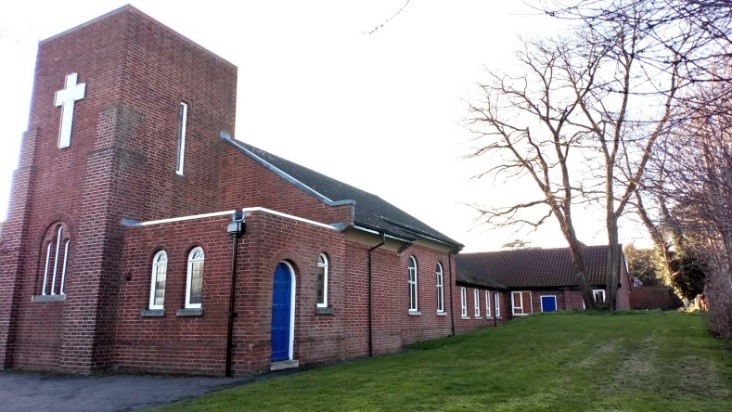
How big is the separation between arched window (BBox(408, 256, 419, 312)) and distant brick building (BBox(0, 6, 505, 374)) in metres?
2.35

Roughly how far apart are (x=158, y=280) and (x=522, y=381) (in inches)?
367

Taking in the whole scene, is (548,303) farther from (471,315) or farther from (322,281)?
(322,281)

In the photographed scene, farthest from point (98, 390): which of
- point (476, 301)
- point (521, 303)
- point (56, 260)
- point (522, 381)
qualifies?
point (521, 303)

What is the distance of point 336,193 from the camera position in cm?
2142

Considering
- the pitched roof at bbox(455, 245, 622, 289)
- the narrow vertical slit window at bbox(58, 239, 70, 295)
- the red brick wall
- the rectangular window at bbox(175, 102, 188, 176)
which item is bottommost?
the red brick wall

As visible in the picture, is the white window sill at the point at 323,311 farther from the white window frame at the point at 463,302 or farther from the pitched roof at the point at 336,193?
the white window frame at the point at 463,302

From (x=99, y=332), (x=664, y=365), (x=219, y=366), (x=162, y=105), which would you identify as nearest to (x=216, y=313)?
(x=219, y=366)

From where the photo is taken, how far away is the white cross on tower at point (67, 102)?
15.7 meters

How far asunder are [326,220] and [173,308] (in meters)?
5.15

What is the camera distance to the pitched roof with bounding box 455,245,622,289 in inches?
1522

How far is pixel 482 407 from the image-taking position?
7.46 meters

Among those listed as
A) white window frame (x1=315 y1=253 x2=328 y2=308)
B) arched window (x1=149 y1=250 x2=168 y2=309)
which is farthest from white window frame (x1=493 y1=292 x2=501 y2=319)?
arched window (x1=149 y1=250 x2=168 y2=309)

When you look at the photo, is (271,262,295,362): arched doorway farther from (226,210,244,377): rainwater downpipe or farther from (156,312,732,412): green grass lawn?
(156,312,732,412): green grass lawn

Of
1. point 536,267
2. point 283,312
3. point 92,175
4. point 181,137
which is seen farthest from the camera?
point 536,267
